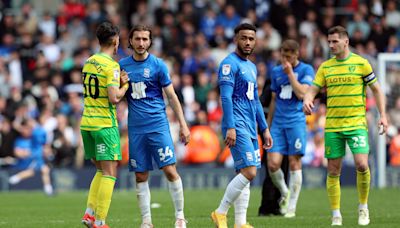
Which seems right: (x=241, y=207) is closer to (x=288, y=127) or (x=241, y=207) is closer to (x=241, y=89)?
(x=241, y=89)

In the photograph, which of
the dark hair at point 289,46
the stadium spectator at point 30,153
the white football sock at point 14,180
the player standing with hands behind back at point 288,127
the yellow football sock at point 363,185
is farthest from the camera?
the white football sock at point 14,180

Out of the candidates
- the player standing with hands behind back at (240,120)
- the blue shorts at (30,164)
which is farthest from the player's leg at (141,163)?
the blue shorts at (30,164)

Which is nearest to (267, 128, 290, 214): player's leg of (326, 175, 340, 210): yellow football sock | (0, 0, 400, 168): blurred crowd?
(326, 175, 340, 210): yellow football sock

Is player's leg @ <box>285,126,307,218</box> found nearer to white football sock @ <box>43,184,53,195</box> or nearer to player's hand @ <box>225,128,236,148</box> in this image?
player's hand @ <box>225,128,236,148</box>

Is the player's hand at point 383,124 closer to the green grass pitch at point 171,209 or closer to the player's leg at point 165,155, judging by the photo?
the green grass pitch at point 171,209

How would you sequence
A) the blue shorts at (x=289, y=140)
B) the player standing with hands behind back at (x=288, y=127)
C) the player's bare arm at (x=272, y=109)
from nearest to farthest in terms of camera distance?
the player standing with hands behind back at (x=288, y=127) → the blue shorts at (x=289, y=140) → the player's bare arm at (x=272, y=109)

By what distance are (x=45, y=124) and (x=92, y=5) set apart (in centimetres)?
584

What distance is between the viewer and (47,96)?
25922 mm

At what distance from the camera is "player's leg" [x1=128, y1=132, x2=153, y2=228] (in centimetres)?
1210

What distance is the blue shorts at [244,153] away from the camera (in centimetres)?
1198

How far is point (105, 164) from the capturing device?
11875 millimetres

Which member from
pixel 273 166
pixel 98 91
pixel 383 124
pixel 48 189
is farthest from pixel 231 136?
pixel 48 189

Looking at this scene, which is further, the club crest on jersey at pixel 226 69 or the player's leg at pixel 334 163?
the player's leg at pixel 334 163

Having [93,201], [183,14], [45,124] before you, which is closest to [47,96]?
[45,124]
